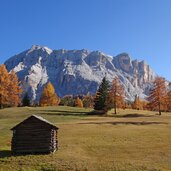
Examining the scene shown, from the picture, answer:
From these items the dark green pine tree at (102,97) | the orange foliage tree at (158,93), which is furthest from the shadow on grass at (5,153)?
the dark green pine tree at (102,97)

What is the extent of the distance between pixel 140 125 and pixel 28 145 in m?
31.1

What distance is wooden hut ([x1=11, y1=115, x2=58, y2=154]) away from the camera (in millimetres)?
43781

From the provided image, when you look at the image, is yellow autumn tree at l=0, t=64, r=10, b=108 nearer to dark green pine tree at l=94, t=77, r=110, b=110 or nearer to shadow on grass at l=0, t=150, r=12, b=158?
dark green pine tree at l=94, t=77, r=110, b=110

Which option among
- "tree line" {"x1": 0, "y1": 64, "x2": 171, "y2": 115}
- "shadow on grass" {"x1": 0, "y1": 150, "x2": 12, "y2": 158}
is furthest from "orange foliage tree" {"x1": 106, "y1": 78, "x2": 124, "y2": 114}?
"shadow on grass" {"x1": 0, "y1": 150, "x2": 12, "y2": 158}

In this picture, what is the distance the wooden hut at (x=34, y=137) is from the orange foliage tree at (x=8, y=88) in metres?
55.2

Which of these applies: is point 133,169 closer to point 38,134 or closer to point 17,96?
point 38,134

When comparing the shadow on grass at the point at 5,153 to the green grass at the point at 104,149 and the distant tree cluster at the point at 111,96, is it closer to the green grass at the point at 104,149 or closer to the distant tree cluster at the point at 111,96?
the green grass at the point at 104,149

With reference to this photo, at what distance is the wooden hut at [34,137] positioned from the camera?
144ft

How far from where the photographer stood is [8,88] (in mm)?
103812

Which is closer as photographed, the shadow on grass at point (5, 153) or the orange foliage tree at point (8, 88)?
the shadow on grass at point (5, 153)

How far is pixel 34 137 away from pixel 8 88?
61.5m

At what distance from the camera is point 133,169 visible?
1447 inches

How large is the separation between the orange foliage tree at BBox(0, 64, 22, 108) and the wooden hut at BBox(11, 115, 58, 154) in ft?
181

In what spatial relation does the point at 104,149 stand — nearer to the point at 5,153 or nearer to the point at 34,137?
the point at 34,137
